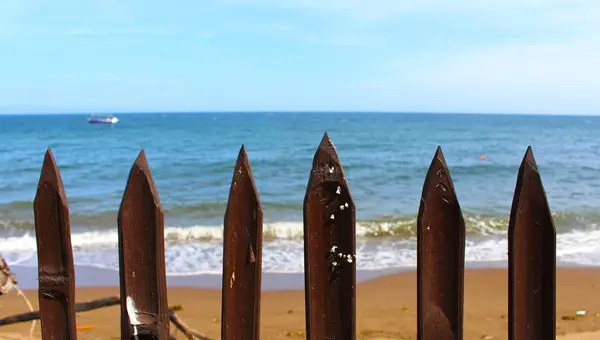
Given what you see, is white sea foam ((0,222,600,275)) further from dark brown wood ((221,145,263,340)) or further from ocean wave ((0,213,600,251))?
dark brown wood ((221,145,263,340))

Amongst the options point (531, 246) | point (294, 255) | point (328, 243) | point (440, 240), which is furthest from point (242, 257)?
point (294, 255)

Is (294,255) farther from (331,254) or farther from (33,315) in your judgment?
(331,254)

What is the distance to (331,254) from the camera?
1714 millimetres

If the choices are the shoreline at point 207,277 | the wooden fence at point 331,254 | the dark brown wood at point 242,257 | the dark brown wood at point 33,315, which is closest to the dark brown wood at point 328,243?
the wooden fence at point 331,254

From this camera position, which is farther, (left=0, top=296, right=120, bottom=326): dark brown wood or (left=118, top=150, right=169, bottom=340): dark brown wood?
(left=0, top=296, right=120, bottom=326): dark brown wood

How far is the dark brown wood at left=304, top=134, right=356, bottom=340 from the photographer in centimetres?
170

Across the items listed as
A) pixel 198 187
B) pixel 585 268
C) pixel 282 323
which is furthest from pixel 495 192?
pixel 282 323

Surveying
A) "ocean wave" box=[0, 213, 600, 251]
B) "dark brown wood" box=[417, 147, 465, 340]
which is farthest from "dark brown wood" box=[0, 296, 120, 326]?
"ocean wave" box=[0, 213, 600, 251]

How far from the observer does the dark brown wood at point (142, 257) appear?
1.74 metres

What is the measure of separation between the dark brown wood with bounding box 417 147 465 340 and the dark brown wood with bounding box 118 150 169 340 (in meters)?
0.85

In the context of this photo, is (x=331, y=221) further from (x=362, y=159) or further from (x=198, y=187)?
(x=362, y=159)

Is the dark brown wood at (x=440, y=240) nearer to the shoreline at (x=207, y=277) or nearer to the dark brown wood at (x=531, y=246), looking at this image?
the dark brown wood at (x=531, y=246)

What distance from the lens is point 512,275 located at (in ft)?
5.69

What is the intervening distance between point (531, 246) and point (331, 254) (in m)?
0.65
